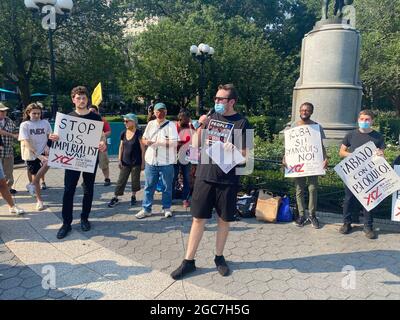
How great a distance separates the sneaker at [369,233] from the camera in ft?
16.1

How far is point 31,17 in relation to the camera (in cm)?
1781

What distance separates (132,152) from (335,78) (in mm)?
6055

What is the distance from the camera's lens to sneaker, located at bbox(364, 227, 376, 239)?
16.1 ft

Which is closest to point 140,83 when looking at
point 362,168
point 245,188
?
point 245,188

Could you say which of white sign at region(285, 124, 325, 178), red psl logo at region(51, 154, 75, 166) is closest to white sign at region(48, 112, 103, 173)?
red psl logo at region(51, 154, 75, 166)

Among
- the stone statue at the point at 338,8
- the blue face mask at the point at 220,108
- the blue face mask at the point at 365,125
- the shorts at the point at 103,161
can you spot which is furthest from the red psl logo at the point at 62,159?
the stone statue at the point at 338,8

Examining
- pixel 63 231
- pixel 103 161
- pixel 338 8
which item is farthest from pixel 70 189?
pixel 338 8

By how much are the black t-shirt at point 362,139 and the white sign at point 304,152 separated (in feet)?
1.45

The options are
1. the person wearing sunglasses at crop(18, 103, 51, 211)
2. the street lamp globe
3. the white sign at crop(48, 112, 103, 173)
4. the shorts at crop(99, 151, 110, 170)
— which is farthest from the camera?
the street lamp globe

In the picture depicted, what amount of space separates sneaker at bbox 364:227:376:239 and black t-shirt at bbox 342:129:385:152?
1188 mm

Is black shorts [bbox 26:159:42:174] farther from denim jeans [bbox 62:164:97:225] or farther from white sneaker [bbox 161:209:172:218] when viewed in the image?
white sneaker [bbox 161:209:172:218]

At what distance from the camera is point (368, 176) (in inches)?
193
